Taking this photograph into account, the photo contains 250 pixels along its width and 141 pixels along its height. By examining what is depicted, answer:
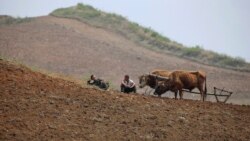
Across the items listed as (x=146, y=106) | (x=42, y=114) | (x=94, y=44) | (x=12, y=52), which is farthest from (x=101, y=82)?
(x=94, y=44)

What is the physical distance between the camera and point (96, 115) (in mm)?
16750

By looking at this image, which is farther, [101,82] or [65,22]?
[65,22]

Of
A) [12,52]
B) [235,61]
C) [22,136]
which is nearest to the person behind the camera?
[22,136]

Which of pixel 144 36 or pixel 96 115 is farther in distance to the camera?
pixel 144 36

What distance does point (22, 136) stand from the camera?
46.9ft

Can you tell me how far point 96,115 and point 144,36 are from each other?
36965 mm

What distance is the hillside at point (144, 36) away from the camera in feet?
154

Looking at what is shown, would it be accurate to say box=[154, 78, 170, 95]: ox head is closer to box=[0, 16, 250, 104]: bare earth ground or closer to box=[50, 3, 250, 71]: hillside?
box=[0, 16, 250, 104]: bare earth ground

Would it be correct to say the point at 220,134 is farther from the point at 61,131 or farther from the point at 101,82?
the point at 101,82

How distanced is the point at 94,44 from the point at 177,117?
30.8m

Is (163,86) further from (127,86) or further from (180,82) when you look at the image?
(127,86)

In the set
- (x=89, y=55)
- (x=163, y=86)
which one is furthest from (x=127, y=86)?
(x=89, y=55)

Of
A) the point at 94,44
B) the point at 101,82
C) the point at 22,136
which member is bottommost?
the point at 22,136

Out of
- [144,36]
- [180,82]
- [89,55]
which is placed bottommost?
[180,82]
